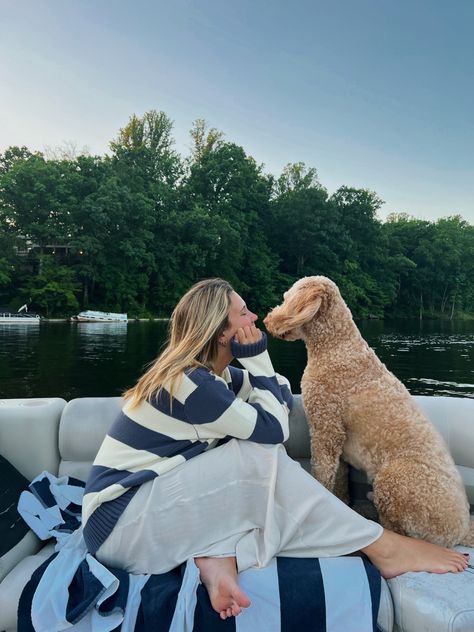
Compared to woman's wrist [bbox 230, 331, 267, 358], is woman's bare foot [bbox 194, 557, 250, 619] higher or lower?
lower

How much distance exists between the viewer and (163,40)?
16.7 meters

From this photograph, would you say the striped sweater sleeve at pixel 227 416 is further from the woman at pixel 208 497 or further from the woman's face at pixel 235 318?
the woman's face at pixel 235 318

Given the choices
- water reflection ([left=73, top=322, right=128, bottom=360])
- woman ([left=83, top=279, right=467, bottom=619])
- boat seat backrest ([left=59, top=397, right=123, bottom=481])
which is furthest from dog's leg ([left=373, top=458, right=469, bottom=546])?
water reflection ([left=73, top=322, right=128, bottom=360])

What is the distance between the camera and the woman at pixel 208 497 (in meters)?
1.44

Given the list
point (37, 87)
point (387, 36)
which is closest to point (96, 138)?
point (37, 87)

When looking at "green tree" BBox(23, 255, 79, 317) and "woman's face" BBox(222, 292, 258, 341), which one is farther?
"green tree" BBox(23, 255, 79, 317)

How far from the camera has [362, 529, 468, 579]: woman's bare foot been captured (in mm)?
1480

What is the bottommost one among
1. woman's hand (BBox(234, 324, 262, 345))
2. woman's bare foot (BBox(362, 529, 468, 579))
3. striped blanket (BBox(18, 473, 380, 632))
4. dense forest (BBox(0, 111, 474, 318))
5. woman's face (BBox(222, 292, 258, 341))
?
striped blanket (BBox(18, 473, 380, 632))

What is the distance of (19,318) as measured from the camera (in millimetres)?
24875

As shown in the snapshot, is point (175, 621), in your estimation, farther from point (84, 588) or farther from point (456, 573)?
point (456, 573)

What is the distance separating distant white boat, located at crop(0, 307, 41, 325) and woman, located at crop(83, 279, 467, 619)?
25977mm

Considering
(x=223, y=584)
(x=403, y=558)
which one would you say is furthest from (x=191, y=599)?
(x=403, y=558)

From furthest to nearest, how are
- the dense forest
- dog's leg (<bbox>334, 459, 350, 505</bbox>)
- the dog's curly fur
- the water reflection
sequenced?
the dense forest → the water reflection → dog's leg (<bbox>334, 459, 350, 505</bbox>) → the dog's curly fur

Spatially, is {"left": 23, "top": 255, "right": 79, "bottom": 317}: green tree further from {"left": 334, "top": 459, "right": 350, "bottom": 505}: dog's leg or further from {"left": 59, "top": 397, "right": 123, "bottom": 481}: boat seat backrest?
{"left": 334, "top": 459, "right": 350, "bottom": 505}: dog's leg
